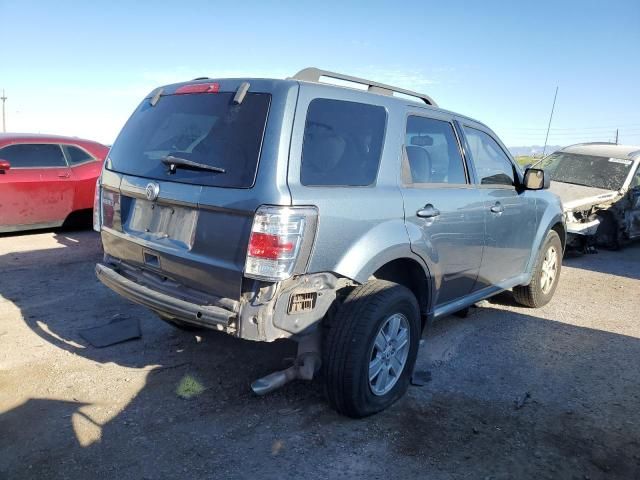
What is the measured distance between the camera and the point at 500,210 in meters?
4.45

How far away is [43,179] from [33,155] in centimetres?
43

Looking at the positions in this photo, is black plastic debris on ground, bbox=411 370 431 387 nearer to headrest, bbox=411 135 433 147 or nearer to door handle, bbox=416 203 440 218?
door handle, bbox=416 203 440 218

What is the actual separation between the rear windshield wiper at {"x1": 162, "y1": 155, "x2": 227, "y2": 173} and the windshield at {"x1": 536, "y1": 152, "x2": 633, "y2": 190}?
8172 mm

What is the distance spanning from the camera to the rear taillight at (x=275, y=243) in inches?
104

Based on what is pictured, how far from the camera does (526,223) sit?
493 centimetres

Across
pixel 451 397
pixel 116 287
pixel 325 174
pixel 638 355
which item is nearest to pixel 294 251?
pixel 325 174

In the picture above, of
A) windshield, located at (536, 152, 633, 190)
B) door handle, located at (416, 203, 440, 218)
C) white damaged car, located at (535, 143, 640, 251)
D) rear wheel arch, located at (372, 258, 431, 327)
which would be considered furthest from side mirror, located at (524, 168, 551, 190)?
windshield, located at (536, 152, 633, 190)

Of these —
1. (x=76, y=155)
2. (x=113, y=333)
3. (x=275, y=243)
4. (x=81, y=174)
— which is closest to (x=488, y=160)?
(x=275, y=243)

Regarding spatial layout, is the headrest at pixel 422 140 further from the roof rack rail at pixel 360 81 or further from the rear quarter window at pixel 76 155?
the rear quarter window at pixel 76 155

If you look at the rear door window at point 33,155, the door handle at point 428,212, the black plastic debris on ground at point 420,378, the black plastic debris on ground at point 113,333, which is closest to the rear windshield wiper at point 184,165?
the door handle at point 428,212

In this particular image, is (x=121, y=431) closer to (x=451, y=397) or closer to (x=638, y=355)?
(x=451, y=397)

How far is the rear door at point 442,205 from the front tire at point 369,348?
16.8 inches

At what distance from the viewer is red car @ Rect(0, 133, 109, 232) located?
302 inches

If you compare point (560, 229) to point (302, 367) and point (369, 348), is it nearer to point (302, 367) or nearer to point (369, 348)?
point (369, 348)
